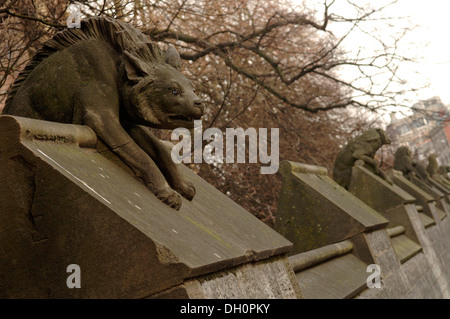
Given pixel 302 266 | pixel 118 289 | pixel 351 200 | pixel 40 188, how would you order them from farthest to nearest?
pixel 351 200, pixel 302 266, pixel 40 188, pixel 118 289

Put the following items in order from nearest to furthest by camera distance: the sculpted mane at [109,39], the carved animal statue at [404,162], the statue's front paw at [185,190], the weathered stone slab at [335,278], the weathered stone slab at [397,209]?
the sculpted mane at [109,39], the statue's front paw at [185,190], the weathered stone slab at [335,278], the weathered stone slab at [397,209], the carved animal statue at [404,162]

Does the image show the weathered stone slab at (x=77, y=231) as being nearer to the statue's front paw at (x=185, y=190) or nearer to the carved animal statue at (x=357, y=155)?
the statue's front paw at (x=185, y=190)

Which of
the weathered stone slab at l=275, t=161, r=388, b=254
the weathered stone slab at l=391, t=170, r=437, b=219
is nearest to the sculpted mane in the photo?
the weathered stone slab at l=275, t=161, r=388, b=254

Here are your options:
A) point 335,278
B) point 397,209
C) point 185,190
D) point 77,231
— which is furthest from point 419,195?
point 77,231

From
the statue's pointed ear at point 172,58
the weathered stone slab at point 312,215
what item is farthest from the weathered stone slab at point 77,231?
the weathered stone slab at point 312,215

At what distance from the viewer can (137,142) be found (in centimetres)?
284

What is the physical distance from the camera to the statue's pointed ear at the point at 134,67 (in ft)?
8.48

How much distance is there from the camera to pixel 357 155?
905 cm

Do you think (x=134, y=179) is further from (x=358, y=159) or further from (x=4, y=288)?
(x=358, y=159)

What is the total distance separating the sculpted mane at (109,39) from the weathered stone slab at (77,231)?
644 mm

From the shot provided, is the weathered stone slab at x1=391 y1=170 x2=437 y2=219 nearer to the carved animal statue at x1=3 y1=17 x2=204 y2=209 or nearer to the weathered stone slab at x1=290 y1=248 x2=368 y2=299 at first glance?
the weathered stone slab at x1=290 y1=248 x2=368 y2=299
